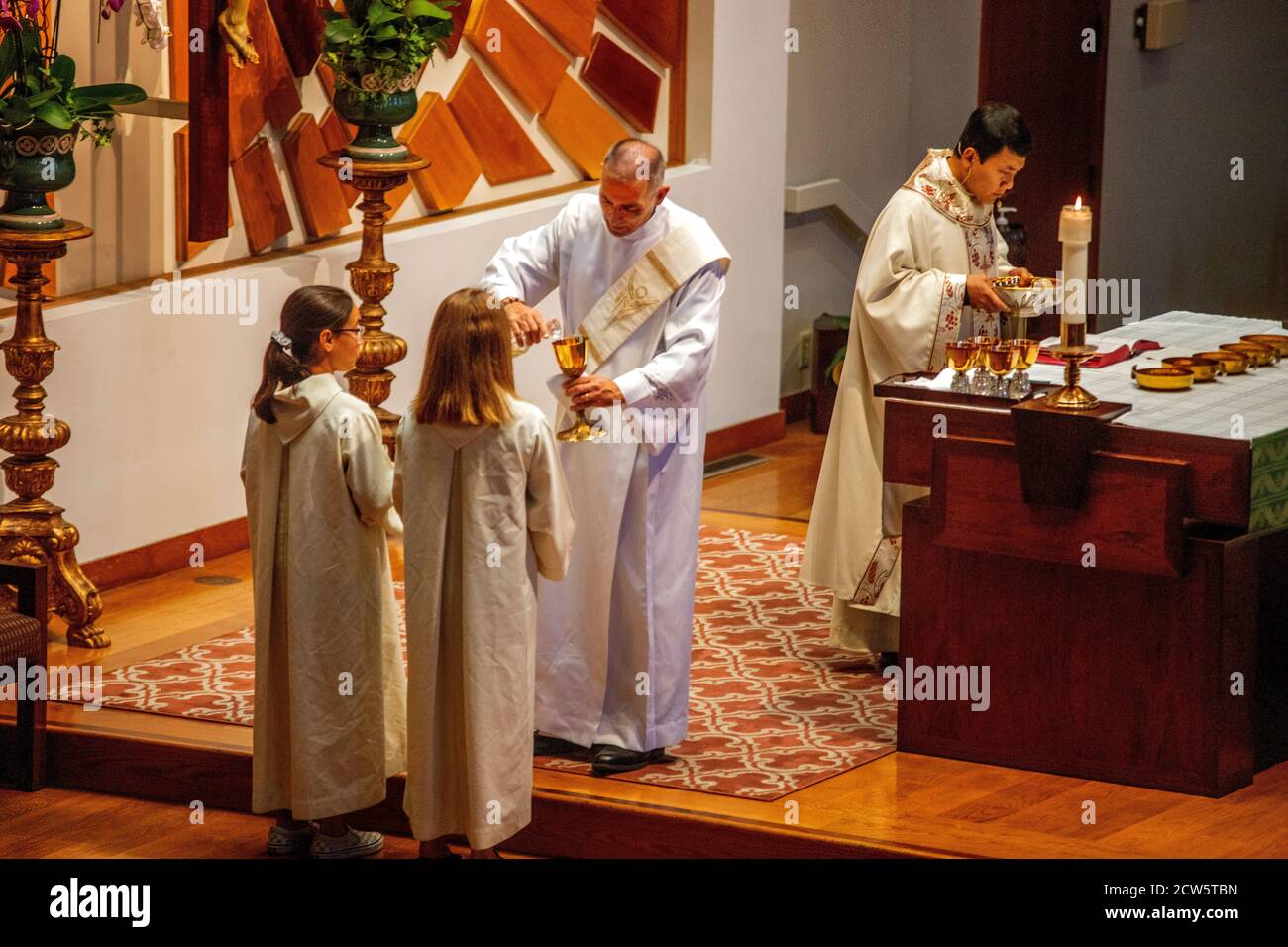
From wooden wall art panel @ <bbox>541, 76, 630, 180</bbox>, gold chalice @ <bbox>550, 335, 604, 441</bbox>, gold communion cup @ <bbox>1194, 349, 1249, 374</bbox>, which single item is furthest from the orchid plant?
gold communion cup @ <bbox>1194, 349, 1249, 374</bbox>

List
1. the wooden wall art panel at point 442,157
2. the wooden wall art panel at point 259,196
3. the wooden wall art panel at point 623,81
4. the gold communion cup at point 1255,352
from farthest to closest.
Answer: the wooden wall art panel at point 623,81 < the wooden wall art panel at point 442,157 < the wooden wall art panel at point 259,196 < the gold communion cup at point 1255,352

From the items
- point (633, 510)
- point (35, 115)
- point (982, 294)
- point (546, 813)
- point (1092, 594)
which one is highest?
point (35, 115)

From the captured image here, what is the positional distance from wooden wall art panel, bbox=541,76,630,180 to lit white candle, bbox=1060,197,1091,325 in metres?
4.09

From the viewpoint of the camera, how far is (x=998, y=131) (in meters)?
6.69

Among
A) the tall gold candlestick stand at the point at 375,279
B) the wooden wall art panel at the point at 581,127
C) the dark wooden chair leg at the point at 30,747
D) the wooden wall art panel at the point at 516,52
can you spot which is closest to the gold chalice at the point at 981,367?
the tall gold candlestick stand at the point at 375,279

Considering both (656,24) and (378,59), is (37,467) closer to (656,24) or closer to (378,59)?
(378,59)

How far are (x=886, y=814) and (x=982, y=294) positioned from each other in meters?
1.83

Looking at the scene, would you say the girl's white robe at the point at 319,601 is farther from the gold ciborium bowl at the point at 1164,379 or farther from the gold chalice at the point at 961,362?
the gold ciborium bowl at the point at 1164,379

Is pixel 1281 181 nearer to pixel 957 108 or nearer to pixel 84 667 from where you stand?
pixel 957 108

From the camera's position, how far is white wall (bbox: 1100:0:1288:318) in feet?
34.5

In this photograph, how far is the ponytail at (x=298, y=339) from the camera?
5.30 metres

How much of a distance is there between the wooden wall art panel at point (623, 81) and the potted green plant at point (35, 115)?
3.21 meters

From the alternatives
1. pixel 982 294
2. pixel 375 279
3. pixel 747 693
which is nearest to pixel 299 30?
pixel 375 279

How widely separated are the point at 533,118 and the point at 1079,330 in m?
4.08
